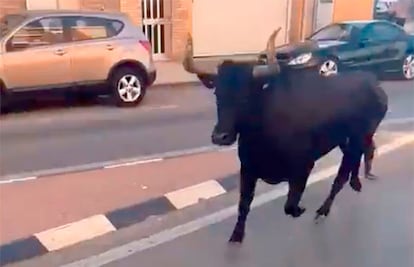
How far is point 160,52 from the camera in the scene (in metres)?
18.0

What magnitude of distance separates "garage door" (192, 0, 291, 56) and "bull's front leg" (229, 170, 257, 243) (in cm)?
1256

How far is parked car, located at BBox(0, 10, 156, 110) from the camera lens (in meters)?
10.9

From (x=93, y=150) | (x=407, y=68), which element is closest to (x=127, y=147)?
(x=93, y=150)

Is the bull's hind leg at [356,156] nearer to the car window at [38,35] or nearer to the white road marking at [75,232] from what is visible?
the white road marking at [75,232]

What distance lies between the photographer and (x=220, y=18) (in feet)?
60.7

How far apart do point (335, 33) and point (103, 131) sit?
7325 millimetres

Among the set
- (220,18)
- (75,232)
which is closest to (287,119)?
(75,232)

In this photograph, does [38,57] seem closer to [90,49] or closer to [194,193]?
[90,49]

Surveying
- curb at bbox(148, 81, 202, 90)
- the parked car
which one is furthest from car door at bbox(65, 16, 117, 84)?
curb at bbox(148, 81, 202, 90)

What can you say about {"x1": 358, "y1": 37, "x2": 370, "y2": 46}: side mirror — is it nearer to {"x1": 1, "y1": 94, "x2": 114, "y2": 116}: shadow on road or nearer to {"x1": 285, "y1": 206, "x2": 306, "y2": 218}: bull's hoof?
{"x1": 1, "y1": 94, "x2": 114, "y2": 116}: shadow on road

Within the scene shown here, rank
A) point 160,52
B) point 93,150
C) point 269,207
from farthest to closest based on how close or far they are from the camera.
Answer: point 160,52 → point 93,150 → point 269,207

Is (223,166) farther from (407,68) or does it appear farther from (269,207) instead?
(407,68)

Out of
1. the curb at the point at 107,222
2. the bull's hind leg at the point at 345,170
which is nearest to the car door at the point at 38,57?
the curb at the point at 107,222

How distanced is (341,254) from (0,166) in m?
4.47
